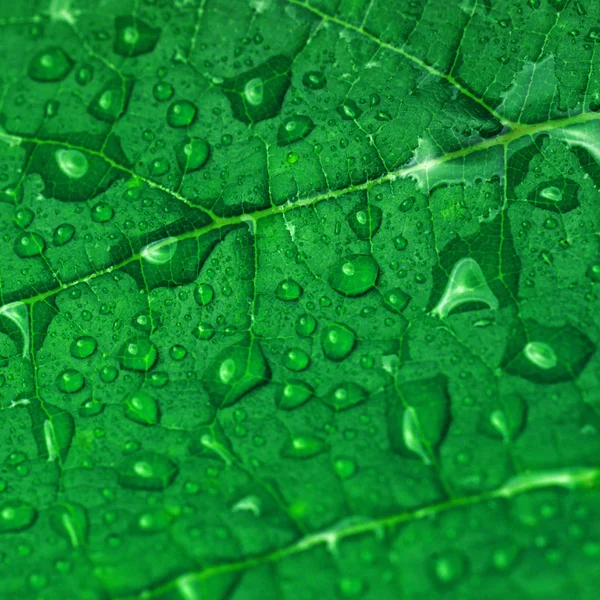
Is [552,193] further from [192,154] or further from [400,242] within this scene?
[192,154]

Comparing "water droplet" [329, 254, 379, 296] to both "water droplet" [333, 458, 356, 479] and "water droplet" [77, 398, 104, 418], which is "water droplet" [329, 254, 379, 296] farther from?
"water droplet" [77, 398, 104, 418]


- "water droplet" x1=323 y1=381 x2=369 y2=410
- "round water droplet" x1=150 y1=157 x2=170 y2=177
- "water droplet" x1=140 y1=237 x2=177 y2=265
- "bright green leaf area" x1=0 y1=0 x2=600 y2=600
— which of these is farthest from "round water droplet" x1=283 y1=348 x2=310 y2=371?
A: "round water droplet" x1=150 y1=157 x2=170 y2=177

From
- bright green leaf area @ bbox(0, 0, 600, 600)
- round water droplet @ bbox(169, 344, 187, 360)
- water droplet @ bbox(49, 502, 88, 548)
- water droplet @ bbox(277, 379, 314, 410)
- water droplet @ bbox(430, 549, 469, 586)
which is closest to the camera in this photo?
water droplet @ bbox(430, 549, 469, 586)

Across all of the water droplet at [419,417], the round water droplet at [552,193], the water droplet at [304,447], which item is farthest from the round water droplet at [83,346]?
the round water droplet at [552,193]

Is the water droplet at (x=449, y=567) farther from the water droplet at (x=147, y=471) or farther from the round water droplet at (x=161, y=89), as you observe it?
the round water droplet at (x=161, y=89)

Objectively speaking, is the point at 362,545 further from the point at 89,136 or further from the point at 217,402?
the point at 89,136

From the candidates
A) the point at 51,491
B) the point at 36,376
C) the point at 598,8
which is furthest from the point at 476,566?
the point at 598,8
